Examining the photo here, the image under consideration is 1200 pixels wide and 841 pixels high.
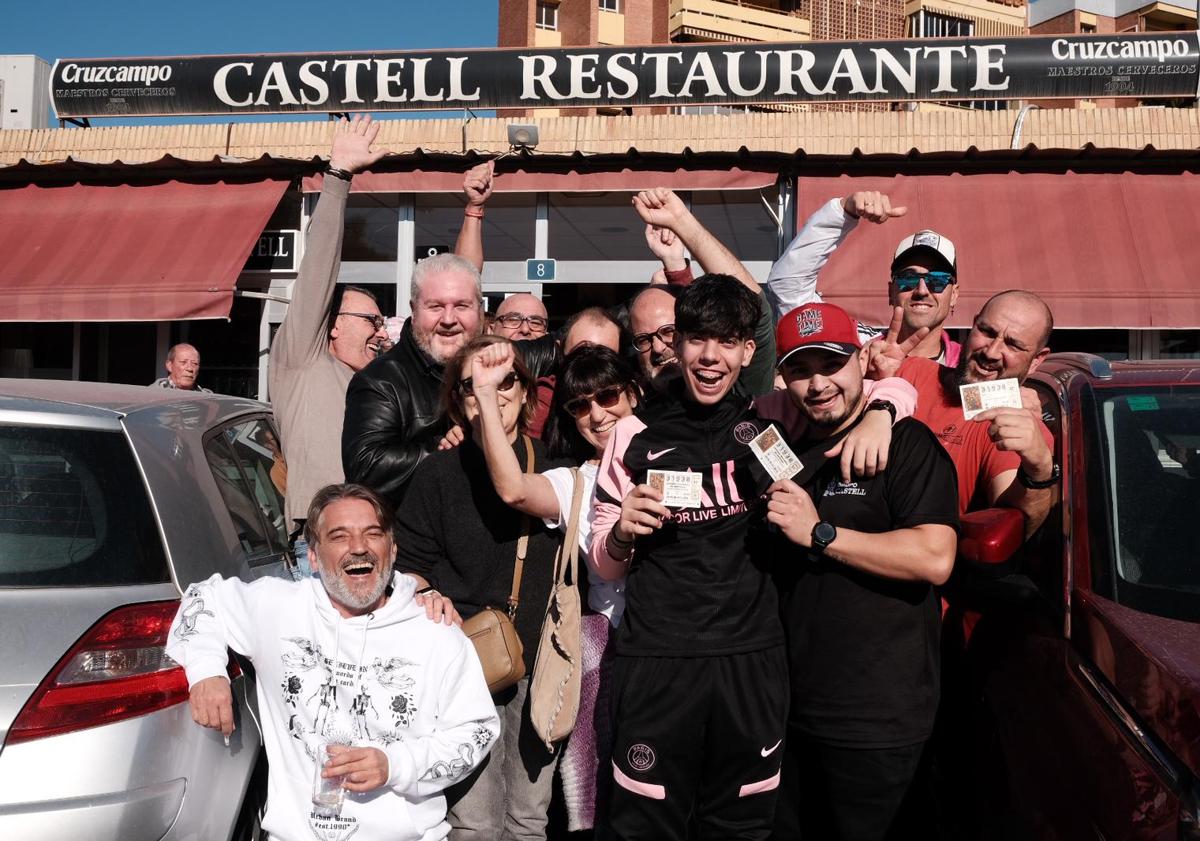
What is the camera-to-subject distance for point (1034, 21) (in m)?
52.8

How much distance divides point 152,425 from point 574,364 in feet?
4.10

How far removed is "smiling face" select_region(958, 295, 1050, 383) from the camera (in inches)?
125

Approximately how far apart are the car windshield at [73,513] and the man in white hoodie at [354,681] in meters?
0.20

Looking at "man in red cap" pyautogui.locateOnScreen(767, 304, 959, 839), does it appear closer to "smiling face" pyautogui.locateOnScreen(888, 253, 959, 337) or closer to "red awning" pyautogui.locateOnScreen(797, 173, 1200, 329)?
"smiling face" pyautogui.locateOnScreen(888, 253, 959, 337)

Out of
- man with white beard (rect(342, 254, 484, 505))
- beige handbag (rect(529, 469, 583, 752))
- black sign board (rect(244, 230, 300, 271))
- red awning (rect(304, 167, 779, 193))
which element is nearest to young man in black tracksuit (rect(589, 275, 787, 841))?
beige handbag (rect(529, 469, 583, 752))

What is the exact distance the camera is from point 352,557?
276cm

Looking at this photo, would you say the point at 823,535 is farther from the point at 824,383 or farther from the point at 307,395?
the point at 307,395

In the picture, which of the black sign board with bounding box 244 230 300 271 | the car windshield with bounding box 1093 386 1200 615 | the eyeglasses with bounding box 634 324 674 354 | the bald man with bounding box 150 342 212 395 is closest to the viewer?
the car windshield with bounding box 1093 386 1200 615

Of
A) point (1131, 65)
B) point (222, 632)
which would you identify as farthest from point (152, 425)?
point (1131, 65)

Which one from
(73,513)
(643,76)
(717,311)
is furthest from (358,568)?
(643,76)

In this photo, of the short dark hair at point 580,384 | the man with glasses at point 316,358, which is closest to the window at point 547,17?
the man with glasses at point 316,358

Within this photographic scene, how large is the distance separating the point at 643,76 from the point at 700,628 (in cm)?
903

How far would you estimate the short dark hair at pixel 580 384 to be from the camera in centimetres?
314

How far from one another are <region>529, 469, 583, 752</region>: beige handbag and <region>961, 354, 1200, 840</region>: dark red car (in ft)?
3.64
